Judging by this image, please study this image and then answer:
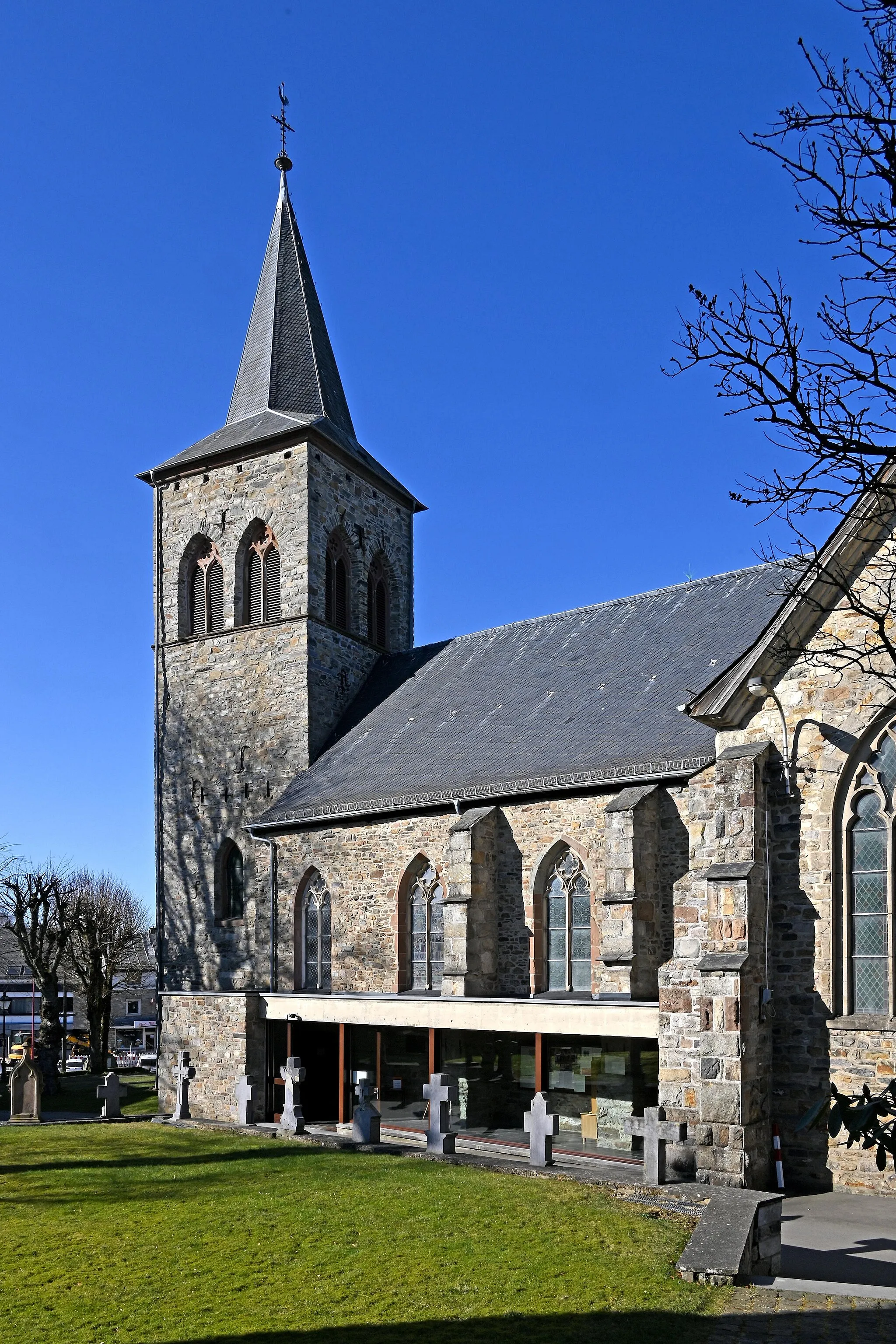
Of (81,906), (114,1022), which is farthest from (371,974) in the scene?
(114,1022)

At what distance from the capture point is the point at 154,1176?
16172 millimetres

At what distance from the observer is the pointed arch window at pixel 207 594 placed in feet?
98.6

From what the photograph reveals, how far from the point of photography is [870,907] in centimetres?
1484

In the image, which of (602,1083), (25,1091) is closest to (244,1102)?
(25,1091)

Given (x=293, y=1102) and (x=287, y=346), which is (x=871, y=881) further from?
(x=287, y=346)

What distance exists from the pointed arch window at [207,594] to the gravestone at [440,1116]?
1535 centimetres

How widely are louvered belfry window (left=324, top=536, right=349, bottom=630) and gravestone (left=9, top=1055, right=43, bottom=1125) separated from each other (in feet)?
39.9

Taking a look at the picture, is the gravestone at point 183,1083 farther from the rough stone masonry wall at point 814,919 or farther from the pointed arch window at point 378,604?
the rough stone masonry wall at point 814,919

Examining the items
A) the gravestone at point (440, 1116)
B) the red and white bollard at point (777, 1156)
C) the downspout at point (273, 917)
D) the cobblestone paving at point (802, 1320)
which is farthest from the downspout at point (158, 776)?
the cobblestone paving at point (802, 1320)

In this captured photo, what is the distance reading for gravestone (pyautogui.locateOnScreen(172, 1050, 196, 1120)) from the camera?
72.9ft

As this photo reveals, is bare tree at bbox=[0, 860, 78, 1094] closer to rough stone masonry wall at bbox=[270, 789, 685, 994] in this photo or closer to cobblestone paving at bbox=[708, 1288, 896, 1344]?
→ rough stone masonry wall at bbox=[270, 789, 685, 994]

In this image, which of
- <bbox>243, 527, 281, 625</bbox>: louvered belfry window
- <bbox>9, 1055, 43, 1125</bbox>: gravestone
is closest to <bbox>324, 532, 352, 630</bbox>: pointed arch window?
<bbox>243, 527, 281, 625</bbox>: louvered belfry window

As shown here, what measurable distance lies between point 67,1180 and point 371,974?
7.85 meters

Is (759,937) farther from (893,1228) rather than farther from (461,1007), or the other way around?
(461,1007)
